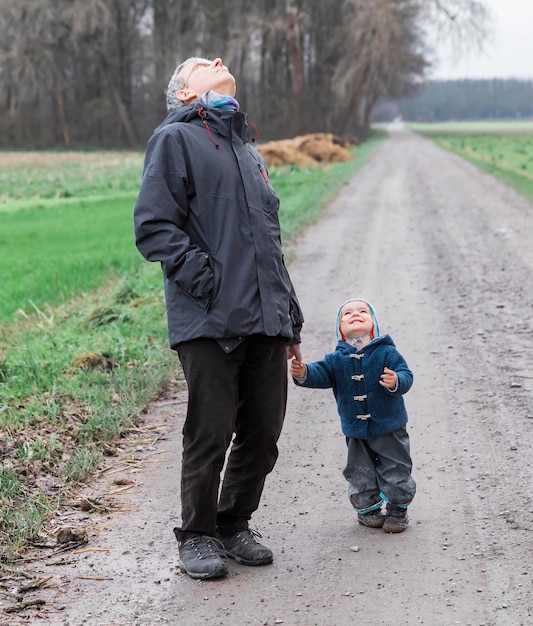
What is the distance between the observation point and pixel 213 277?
12.2 ft

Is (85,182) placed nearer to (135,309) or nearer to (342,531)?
(135,309)

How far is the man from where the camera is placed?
3725mm

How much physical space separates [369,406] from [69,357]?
362cm

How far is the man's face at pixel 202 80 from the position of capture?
3.90m

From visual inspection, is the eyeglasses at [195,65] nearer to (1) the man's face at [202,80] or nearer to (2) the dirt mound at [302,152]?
(1) the man's face at [202,80]

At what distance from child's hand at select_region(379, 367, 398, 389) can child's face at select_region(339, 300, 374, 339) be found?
242 mm

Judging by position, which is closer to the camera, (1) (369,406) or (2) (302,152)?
(1) (369,406)

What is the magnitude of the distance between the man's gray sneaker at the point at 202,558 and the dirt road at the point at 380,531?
47mm

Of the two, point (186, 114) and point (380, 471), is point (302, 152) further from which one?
point (186, 114)

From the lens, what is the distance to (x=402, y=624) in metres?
3.46

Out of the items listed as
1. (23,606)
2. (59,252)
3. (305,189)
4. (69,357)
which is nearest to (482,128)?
(305,189)

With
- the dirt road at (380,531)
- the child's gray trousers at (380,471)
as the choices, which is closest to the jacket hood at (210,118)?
the child's gray trousers at (380,471)

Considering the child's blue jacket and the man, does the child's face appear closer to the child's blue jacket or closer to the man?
the child's blue jacket

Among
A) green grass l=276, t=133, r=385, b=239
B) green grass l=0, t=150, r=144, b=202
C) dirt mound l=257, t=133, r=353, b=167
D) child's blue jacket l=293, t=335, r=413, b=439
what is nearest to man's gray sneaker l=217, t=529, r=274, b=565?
child's blue jacket l=293, t=335, r=413, b=439
